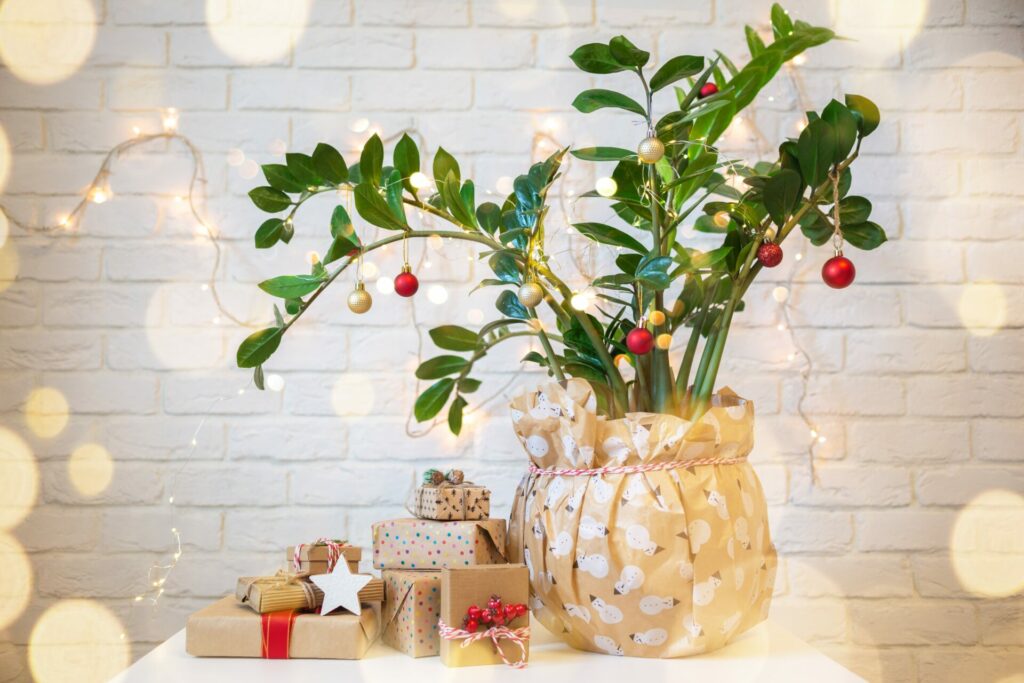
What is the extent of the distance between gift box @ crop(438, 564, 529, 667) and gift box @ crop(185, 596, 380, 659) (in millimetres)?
110

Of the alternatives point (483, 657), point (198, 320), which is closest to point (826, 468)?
point (483, 657)

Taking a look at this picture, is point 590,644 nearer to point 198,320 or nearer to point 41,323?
point 198,320

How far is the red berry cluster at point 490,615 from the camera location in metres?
0.89

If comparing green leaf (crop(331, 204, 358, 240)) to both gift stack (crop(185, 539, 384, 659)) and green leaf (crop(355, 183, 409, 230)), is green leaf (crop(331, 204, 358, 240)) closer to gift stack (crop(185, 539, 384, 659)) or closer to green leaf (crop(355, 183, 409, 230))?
green leaf (crop(355, 183, 409, 230))

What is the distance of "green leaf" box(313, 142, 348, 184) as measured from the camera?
37.7 inches

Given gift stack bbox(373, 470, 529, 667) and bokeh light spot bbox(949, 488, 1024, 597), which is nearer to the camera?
gift stack bbox(373, 470, 529, 667)

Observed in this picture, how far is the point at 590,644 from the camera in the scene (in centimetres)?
95

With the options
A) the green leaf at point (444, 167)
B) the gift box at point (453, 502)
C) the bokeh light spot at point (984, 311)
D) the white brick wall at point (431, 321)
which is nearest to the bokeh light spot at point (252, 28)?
the white brick wall at point (431, 321)

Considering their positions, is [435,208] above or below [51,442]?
above

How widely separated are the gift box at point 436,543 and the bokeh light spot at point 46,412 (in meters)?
0.73

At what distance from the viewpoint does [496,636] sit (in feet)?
2.93

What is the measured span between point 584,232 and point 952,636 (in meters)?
1.00

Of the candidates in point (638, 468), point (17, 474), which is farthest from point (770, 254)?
point (17, 474)

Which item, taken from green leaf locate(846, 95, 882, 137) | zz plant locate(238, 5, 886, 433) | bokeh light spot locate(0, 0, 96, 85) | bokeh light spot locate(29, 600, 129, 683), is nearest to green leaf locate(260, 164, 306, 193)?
zz plant locate(238, 5, 886, 433)
